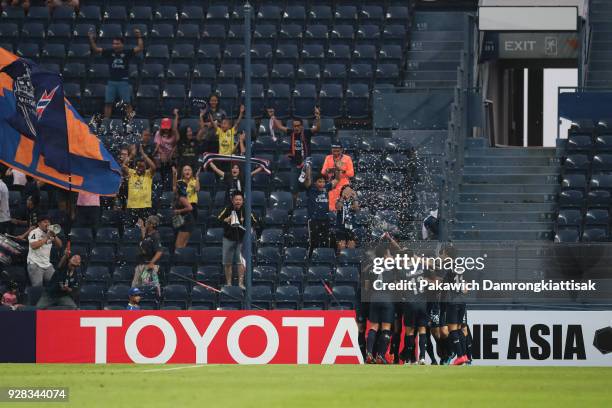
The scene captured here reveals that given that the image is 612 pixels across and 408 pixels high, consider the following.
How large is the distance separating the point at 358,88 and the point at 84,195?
21.1ft

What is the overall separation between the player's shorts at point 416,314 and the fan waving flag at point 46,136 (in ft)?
21.3

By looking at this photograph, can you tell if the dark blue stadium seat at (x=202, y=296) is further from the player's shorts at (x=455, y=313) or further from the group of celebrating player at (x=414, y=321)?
the player's shorts at (x=455, y=313)

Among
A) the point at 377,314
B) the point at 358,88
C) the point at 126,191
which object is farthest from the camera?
the point at 358,88

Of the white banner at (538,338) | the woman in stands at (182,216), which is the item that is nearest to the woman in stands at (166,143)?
the woman in stands at (182,216)

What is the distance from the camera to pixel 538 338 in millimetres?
25156

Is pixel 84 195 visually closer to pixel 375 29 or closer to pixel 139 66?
pixel 139 66

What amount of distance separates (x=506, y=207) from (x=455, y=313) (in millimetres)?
6343

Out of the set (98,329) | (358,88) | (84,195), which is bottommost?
(98,329)

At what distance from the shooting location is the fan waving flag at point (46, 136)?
26.7 metres

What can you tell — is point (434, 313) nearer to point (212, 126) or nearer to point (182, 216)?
point (182, 216)

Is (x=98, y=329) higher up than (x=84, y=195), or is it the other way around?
(x=84, y=195)

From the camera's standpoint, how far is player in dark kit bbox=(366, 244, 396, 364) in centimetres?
2469

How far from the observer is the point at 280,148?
31.5 meters

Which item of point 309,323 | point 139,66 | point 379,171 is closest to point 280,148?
point 379,171
